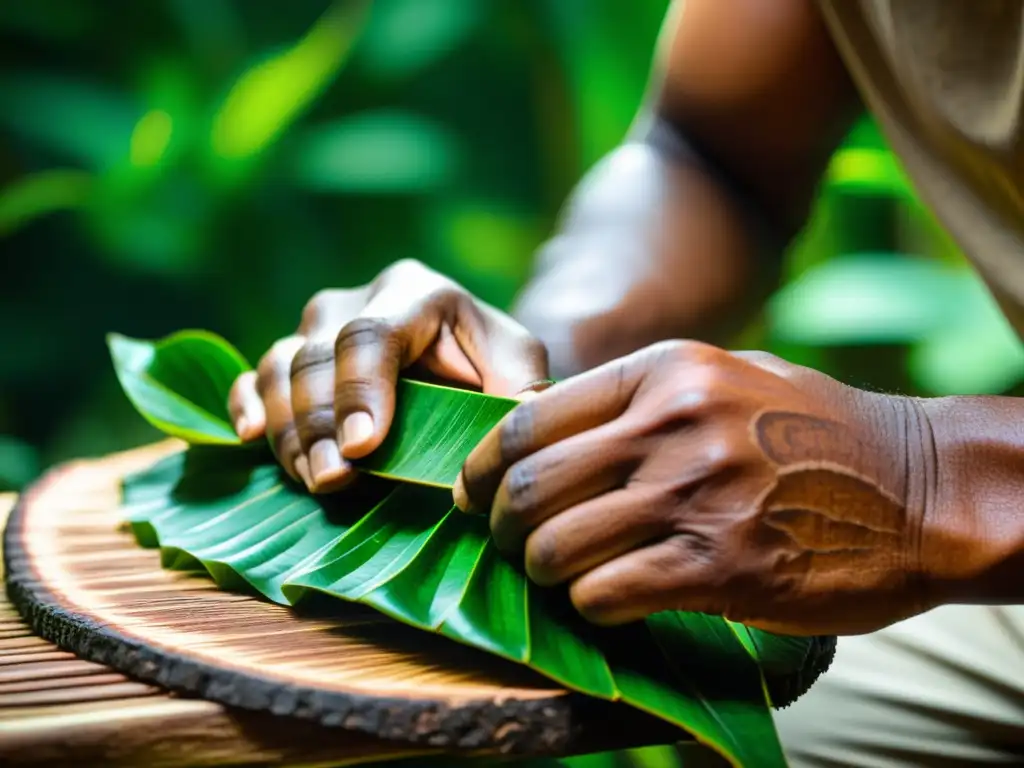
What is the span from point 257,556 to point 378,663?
14 cm

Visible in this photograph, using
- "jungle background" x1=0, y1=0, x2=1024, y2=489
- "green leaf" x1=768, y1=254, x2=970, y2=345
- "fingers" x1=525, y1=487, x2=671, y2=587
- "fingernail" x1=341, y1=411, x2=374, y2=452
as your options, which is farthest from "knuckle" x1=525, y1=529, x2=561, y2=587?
"jungle background" x1=0, y1=0, x2=1024, y2=489

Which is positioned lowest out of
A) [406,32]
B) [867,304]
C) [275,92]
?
[867,304]

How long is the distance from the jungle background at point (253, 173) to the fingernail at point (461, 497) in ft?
4.14

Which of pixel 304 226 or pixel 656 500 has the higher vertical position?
pixel 304 226

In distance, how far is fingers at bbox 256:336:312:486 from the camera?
60 centimetres

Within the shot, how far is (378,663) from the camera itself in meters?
0.43

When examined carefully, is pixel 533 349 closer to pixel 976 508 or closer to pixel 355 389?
pixel 355 389

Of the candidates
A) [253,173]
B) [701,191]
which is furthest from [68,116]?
[701,191]

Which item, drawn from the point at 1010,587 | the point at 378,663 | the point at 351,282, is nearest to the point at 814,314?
the point at 351,282

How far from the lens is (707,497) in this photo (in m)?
0.42

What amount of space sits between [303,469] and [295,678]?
0.65 ft

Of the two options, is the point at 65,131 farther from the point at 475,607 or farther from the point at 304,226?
the point at 475,607

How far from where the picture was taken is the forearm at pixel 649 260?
875 mm

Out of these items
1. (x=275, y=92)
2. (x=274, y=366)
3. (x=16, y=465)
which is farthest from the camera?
(x=275, y=92)
